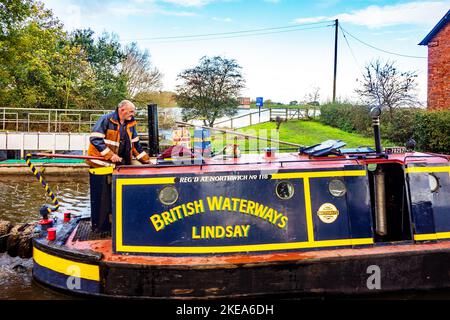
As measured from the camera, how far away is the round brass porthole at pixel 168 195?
512 centimetres

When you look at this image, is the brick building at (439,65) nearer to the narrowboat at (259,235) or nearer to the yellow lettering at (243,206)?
the narrowboat at (259,235)

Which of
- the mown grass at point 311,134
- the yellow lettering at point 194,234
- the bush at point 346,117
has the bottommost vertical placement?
the yellow lettering at point 194,234

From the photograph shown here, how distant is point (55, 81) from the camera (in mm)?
24141

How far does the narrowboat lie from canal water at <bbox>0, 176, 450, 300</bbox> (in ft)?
0.80

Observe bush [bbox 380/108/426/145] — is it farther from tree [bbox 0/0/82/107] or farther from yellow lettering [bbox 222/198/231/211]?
tree [bbox 0/0/82/107]

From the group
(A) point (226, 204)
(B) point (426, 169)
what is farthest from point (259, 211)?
(B) point (426, 169)

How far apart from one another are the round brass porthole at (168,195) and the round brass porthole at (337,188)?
1.94 m

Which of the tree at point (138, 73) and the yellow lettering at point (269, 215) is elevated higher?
the tree at point (138, 73)

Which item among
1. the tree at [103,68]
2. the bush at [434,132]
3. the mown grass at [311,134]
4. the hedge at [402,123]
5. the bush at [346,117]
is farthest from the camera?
the tree at [103,68]

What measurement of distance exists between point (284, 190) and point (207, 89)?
1695cm

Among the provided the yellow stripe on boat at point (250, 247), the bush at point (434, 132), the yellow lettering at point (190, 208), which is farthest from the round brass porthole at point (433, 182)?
the bush at point (434, 132)

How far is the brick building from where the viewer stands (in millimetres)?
17859
